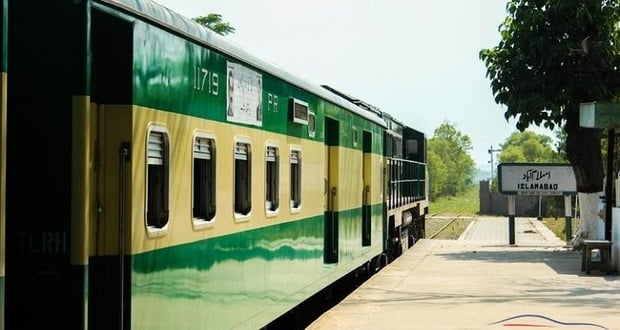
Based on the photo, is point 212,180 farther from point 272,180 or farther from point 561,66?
point 561,66

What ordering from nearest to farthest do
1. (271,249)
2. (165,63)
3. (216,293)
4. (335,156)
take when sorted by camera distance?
1. (165,63)
2. (216,293)
3. (271,249)
4. (335,156)

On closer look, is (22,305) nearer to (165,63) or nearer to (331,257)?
(165,63)

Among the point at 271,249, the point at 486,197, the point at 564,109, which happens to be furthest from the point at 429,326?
the point at 486,197

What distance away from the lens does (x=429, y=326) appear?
40.0 feet

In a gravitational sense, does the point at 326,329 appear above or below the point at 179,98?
below

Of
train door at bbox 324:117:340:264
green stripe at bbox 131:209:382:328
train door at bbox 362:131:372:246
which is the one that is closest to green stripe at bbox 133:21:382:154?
green stripe at bbox 131:209:382:328

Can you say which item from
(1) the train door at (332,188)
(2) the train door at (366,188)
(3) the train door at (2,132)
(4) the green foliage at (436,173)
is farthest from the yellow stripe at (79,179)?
(4) the green foliage at (436,173)

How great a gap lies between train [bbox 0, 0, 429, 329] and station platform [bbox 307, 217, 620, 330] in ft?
10.9

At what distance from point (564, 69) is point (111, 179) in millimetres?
19965

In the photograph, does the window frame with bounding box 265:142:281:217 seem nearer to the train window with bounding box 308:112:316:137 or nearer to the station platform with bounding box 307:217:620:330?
the train window with bounding box 308:112:316:137

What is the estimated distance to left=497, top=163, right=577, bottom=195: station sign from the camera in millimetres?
28984

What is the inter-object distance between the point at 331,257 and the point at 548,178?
1671 cm

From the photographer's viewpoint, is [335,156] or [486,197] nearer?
[335,156]

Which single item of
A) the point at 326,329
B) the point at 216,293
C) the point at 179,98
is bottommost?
the point at 326,329
